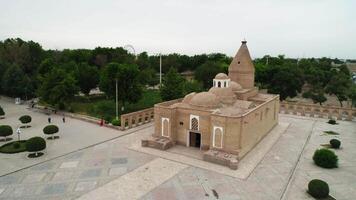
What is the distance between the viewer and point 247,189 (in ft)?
52.1

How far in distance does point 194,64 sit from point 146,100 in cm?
3720

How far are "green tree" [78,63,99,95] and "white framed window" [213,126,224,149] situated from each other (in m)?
28.5

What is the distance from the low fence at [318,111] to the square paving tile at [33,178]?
3184 cm

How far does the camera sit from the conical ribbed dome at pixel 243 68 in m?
29.4

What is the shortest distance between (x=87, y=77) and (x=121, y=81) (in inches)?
481

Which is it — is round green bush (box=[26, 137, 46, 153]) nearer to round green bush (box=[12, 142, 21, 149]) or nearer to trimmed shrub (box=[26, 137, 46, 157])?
trimmed shrub (box=[26, 137, 46, 157])

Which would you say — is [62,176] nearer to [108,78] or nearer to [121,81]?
[121,81]

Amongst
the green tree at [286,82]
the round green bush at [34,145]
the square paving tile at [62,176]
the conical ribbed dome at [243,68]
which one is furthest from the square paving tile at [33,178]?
the green tree at [286,82]

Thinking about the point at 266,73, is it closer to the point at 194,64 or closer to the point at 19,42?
the point at 194,64

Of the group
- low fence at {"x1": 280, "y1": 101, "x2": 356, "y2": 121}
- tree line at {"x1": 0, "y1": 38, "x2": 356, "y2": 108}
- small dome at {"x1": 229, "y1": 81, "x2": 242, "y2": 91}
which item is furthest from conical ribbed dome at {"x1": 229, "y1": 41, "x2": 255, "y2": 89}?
low fence at {"x1": 280, "y1": 101, "x2": 356, "y2": 121}

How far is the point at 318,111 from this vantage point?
3688 centimetres

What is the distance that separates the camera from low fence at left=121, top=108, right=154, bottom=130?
27703 millimetres

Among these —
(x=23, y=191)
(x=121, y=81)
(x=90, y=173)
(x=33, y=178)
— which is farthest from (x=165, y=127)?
(x=121, y=81)

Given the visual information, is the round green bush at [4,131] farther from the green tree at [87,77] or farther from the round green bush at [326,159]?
the round green bush at [326,159]
